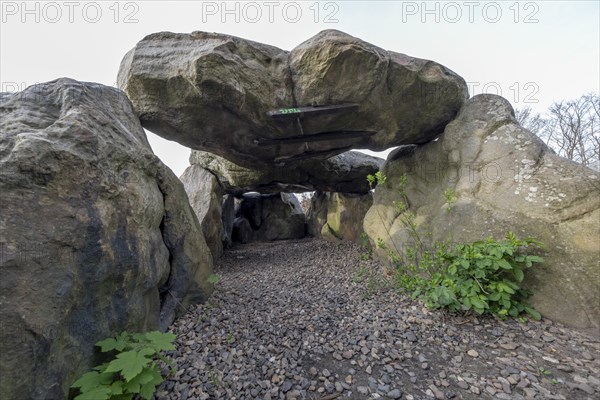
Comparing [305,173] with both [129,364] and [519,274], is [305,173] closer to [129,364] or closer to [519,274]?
[519,274]

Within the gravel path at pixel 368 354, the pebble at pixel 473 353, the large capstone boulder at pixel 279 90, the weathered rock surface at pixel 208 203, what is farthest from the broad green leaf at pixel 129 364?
the weathered rock surface at pixel 208 203

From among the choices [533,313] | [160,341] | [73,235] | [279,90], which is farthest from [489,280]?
[73,235]

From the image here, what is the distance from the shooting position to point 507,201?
343 centimetres

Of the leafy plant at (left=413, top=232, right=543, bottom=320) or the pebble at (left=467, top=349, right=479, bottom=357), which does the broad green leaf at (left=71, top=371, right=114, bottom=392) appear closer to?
the pebble at (left=467, top=349, right=479, bottom=357)

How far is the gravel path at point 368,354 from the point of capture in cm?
200

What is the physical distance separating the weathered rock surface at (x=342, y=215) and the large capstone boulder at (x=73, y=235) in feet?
19.8

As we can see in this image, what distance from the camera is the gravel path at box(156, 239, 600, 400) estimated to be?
200cm

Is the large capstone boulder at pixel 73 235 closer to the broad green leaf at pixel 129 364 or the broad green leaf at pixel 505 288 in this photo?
the broad green leaf at pixel 129 364

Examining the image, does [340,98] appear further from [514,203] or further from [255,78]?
[514,203]

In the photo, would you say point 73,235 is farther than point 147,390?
Yes

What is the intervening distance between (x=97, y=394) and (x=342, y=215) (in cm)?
764

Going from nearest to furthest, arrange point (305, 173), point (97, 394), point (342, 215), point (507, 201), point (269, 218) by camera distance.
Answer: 1. point (97, 394)
2. point (507, 201)
3. point (305, 173)
4. point (342, 215)
5. point (269, 218)

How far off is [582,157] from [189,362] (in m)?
23.5

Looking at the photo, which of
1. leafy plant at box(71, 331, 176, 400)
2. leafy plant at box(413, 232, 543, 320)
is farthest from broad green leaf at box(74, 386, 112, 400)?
leafy plant at box(413, 232, 543, 320)
